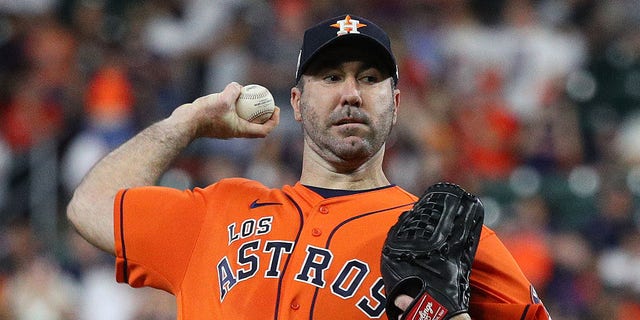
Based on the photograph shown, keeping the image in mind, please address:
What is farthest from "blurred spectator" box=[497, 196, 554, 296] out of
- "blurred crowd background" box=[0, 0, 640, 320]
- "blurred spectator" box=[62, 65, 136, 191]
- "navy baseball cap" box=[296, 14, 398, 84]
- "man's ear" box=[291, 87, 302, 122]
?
"navy baseball cap" box=[296, 14, 398, 84]

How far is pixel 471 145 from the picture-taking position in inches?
332

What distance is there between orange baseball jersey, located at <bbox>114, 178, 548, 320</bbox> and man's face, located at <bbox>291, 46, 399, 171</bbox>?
15 centimetres

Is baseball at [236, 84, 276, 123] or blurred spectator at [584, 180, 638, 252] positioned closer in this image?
baseball at [236, 84, 276, 123]

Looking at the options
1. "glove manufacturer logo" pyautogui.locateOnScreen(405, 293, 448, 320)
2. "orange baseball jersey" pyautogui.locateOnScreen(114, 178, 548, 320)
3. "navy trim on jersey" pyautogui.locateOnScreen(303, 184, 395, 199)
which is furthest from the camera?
"navy trim on jersey" pyautogui.locateOnScreen(303, 184, 395, 199)

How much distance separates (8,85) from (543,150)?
171 inches

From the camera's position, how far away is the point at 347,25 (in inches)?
133

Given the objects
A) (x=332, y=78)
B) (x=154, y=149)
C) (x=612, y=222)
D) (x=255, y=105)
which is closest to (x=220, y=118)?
(x=255, y=105)

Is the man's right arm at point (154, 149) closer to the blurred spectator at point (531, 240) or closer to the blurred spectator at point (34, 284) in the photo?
the blurred spectator at point (34, 284)

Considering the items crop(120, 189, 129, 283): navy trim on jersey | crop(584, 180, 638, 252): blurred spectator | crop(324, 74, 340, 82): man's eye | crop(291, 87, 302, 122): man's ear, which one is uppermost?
crop(324, 74, 340, 82): man's eye

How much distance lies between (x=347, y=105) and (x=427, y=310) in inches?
33.2

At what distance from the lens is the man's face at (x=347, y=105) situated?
3281 mm

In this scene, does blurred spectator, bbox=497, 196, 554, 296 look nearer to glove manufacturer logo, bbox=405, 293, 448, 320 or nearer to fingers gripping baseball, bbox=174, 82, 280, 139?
fingers gripping baseball, bbox=174, 82, 280, 139

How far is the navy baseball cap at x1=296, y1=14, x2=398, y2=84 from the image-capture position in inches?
131

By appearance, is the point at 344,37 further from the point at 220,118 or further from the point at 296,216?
the point at 296,216
